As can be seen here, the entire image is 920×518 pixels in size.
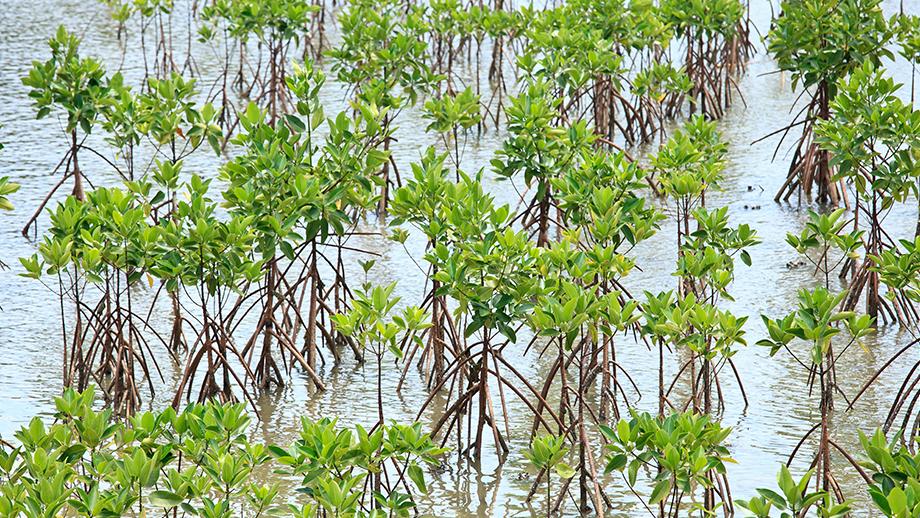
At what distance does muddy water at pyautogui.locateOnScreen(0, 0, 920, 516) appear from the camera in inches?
188

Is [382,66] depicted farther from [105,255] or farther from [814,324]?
[814,324]

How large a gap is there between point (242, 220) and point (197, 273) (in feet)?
0.88

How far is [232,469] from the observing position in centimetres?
360

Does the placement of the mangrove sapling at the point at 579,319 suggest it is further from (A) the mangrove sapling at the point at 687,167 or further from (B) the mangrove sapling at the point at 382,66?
(B) the mangrove sapling at the point at 382,66

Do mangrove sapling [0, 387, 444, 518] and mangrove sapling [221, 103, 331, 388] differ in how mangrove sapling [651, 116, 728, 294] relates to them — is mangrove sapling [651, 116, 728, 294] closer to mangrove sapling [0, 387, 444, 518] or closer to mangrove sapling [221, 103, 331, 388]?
mangrove sapling [221, 103, 331, 388]

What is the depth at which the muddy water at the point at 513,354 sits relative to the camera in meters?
4.78

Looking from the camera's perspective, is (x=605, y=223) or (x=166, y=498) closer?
(x=166, y=498)

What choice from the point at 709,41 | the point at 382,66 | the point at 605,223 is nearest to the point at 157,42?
the point at 382,66

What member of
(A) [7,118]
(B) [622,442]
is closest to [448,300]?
(B) [622,442]

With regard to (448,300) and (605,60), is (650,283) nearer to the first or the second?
(448,300)

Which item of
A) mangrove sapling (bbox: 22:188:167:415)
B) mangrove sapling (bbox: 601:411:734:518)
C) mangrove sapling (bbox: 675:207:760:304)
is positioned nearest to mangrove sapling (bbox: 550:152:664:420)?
mangrove sapling (bbox: 675:207:760:304)

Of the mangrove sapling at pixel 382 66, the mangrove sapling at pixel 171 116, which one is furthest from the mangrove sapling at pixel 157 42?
the mangrove sapling at pixel 171 116

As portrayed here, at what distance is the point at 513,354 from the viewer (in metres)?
6.03

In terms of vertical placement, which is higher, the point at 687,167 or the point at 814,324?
the point at 687,167
